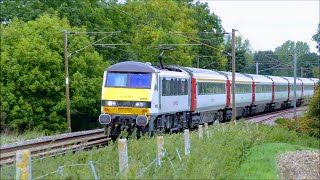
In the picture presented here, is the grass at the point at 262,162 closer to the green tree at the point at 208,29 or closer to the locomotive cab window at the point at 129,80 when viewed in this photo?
the locomotive cab window at the point at 129,80

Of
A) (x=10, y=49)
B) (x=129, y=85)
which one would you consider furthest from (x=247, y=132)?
(x=10, y=49)

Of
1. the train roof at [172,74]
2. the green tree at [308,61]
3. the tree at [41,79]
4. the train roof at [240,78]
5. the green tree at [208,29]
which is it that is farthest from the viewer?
the green tree at [308,61]

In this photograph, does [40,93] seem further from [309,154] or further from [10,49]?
[309,154]

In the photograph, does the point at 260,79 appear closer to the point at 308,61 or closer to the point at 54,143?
the point at 54,143

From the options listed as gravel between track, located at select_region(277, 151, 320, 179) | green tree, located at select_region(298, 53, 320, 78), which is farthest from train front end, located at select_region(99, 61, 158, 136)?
green tree, located at select_region(298, 53, 320, 78)

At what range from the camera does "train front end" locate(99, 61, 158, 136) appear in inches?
937

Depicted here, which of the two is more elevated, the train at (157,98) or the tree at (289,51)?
the tree at (289,51)

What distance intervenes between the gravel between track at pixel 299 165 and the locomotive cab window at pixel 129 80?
589 cm

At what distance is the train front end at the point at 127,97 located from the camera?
23.8 meters

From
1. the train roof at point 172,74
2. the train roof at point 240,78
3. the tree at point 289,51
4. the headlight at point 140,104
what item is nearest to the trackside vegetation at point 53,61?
the train roof at point 240,78

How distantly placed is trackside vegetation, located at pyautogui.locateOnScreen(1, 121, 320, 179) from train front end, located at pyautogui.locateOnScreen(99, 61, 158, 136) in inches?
121

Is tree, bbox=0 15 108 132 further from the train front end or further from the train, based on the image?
the train front end

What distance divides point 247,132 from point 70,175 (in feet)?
47.3

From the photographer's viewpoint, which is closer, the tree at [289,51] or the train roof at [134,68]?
the train roof at [134,68]
